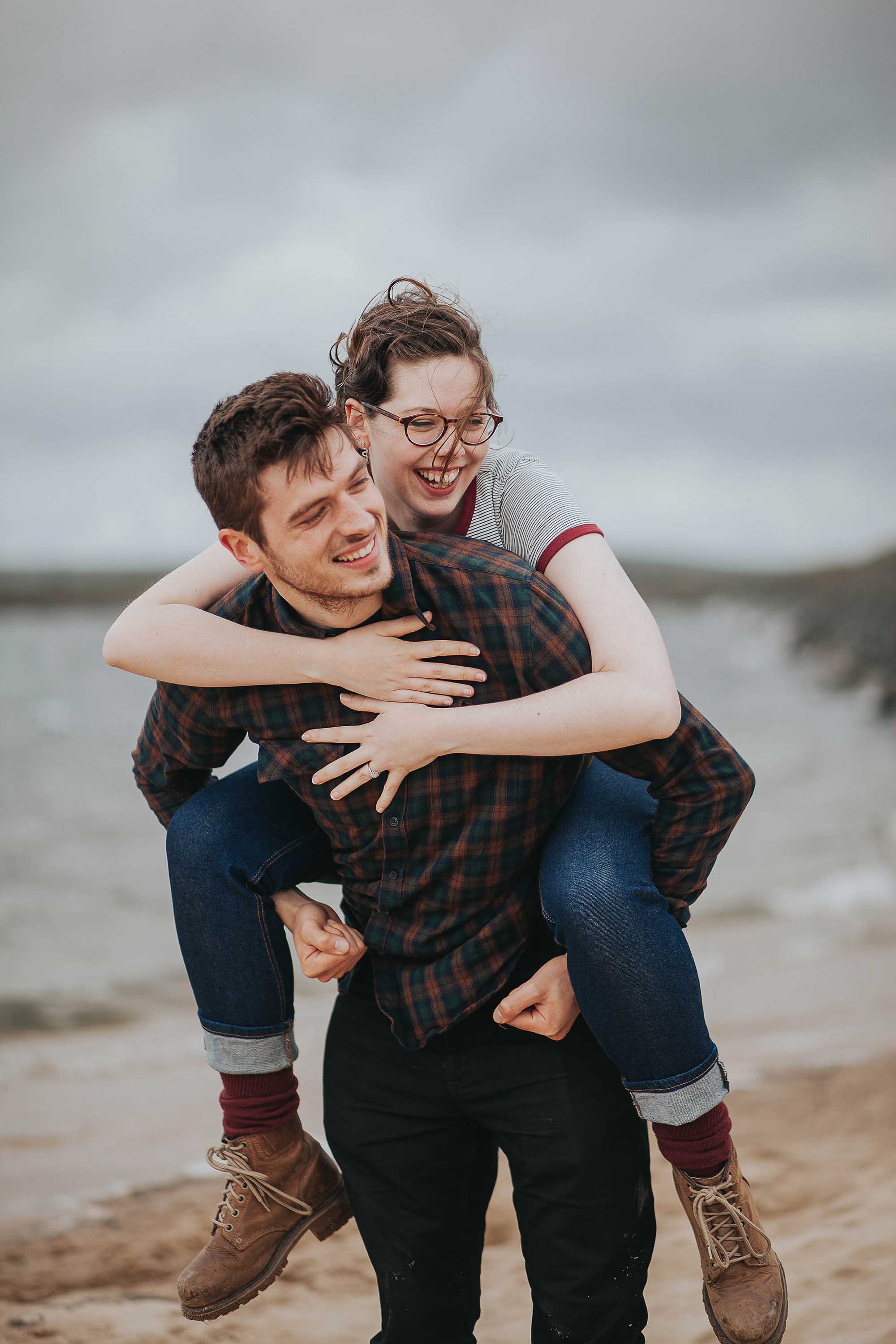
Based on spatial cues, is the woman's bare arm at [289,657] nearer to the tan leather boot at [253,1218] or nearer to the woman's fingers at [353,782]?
the woman's fingers at [353,782]

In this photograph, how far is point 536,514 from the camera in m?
1.73

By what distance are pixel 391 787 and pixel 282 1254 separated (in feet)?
2.55

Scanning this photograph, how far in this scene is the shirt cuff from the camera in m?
1.66

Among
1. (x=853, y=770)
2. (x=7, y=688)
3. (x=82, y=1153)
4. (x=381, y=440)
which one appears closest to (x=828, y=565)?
(x=853, y=770)

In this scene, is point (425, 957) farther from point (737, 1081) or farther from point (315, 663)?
point (737, 1081)

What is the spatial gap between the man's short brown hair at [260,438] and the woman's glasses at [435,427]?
252mm

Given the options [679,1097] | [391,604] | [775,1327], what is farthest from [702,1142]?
[391,604]

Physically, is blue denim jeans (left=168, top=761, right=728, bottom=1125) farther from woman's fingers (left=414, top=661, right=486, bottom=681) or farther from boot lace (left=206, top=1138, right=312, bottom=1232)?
woman's fingers (left=414, top=661, right=486, bottom=681)

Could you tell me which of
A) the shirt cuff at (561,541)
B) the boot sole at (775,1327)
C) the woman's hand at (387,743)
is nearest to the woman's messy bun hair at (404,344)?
the shirt cuff at (561,541)

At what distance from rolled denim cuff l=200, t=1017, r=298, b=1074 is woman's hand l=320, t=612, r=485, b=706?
21.7 inches

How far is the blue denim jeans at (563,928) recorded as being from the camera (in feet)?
4.98

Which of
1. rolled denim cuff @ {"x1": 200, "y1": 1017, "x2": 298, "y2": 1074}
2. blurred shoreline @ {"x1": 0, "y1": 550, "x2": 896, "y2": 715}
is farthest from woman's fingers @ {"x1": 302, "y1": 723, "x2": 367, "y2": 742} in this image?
blurred shoreline @ {"x1": 0, "y1": 550, "x2": 896, "y2": 715}

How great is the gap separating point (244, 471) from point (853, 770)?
10.6m

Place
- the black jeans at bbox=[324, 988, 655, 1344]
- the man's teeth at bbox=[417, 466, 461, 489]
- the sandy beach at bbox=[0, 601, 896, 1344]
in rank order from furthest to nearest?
the sandy beach at bbox=[0, 601, 896, 1344] → the man's teeth at bbox=[417, 466, 461, 489] → the black jeans at bbox=[324, 988, 655, 1344]
